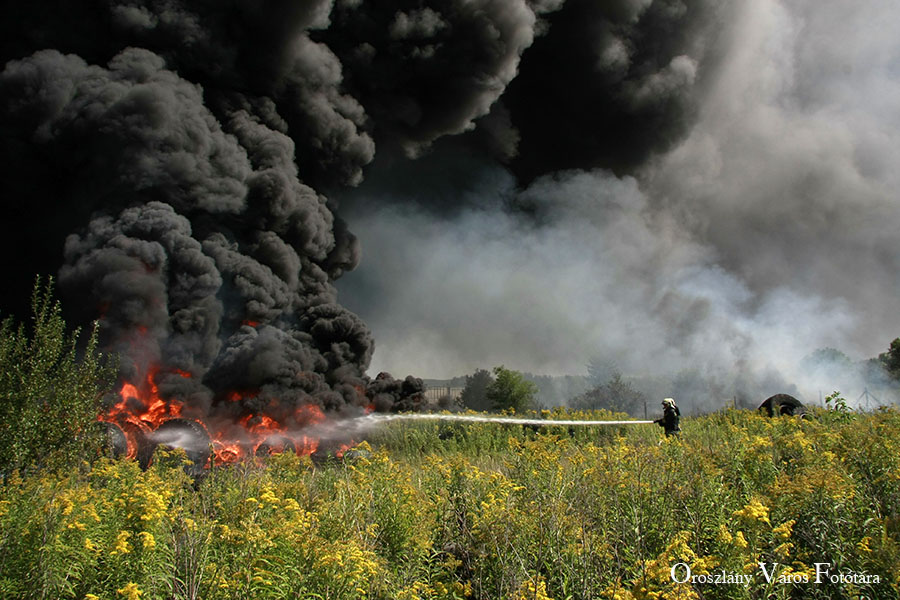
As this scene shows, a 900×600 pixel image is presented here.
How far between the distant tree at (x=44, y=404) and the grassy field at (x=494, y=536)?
2082 millimetres

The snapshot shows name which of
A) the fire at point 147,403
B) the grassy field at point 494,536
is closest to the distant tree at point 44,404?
the grassy field at point 494,536

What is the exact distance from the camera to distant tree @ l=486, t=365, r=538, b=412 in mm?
35875

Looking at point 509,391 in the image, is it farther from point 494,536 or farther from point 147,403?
point 494,536

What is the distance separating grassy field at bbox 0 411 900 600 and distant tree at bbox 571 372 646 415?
41612mm

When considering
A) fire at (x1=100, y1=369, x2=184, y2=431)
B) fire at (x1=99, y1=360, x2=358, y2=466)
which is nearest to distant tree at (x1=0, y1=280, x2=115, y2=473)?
fire at (x1=99, y1=360, x2=358, y2=466)

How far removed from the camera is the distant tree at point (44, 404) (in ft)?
22.8

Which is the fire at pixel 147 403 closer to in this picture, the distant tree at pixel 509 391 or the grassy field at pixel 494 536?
the grassy field at pixel 494 536

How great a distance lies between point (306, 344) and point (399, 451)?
1781cm

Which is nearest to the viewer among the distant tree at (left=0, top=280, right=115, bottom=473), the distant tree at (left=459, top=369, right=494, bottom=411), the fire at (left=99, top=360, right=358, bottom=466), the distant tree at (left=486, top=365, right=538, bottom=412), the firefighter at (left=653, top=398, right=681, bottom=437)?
the distant tree at (left=0, top=280, right=115, bottom=473)

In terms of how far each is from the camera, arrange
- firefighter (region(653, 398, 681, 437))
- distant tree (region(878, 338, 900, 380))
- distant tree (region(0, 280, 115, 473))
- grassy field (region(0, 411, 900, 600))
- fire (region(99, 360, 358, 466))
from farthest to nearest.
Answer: distant tree (region(878, 338, 900, 380)) → fire (region(99, 360, 358, 466)) → firefighter (region(653, 398, 681, 437)) → distant tree (region(0, 280, 115, 473)) → grassy field (region(0, 411, 900, 600))

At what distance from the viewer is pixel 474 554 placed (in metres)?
4.09

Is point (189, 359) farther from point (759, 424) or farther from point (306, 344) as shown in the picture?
point (759, 424)

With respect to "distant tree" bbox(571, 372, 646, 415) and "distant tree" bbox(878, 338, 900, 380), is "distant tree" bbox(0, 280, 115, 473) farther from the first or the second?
"distant tree" bbox(878, 338, 900, 380)

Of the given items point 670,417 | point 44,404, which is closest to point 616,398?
point 670,417
